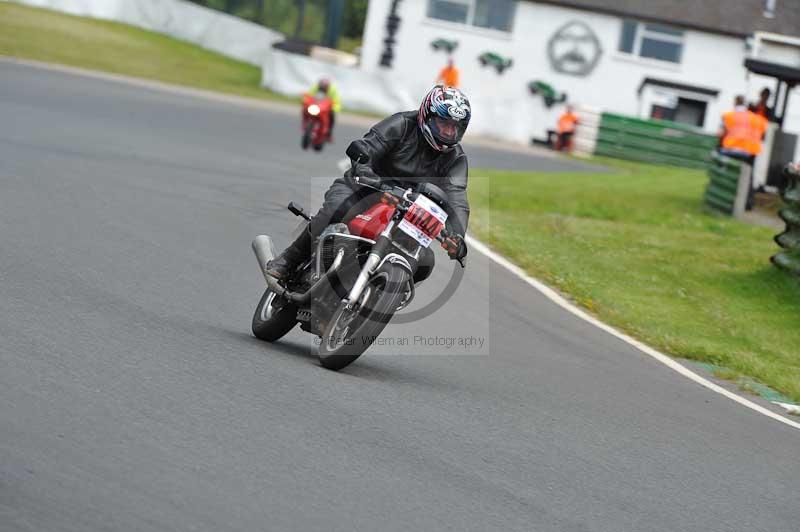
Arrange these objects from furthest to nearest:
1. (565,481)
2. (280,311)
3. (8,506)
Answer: (280,311)
(565,481)
(8,506)

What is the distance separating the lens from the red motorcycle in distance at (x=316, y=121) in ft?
87.1

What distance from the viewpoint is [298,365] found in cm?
814

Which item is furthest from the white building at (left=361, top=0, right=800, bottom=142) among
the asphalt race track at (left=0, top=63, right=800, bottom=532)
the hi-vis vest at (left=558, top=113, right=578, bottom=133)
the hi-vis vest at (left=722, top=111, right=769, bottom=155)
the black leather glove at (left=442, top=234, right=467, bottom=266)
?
the black leather glove at (left=442, top=234, right=467, bottom=266)

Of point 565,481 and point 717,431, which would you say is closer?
point 565,481

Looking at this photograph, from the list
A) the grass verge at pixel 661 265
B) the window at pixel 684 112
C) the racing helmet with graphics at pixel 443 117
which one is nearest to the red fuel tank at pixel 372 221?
the racing helmet with graphics at pixel 443 117

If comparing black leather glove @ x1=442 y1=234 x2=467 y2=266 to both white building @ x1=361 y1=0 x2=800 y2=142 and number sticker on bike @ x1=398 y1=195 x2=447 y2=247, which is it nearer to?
number sticker on bike @ x1=398 y1=195 x2=447 y2=247

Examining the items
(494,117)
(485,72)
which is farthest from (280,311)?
(485,72)

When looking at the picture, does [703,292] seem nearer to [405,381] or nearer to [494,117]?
[405,381]

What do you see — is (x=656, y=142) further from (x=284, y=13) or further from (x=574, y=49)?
(x=284, y=13)

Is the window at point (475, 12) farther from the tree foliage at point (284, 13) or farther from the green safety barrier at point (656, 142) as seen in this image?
the green safety barrier at point (656, 142)

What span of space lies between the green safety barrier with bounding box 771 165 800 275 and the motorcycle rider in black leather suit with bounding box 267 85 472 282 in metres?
8.34

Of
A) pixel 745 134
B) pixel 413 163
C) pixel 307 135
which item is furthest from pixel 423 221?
pixel 307 135

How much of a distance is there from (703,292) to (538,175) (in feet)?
47.8

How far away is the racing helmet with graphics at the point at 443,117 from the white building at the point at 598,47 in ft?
138
